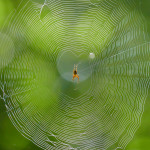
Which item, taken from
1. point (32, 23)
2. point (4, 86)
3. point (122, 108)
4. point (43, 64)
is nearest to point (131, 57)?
point (122, 108)

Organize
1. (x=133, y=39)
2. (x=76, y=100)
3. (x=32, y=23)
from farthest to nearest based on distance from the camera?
(x=76, y=100) → (x=133, y=39) → (x=32, y=23)

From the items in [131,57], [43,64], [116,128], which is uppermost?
[131,57]

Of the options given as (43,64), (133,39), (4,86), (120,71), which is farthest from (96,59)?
(4,86)

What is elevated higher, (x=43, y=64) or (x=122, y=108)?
(x=43, y=64)

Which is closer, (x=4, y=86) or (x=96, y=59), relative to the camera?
(x=4, y=86)

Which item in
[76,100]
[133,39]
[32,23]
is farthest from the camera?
[76,100]

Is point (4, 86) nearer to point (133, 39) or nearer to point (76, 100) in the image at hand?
point (76, 100)
